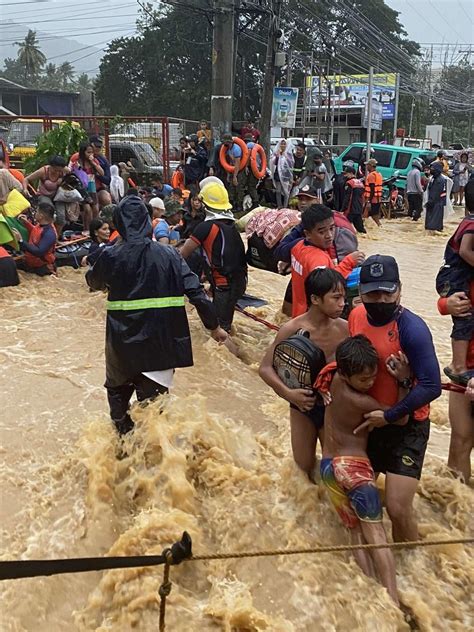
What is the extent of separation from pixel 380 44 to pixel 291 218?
4579cm

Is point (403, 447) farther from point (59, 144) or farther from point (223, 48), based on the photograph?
point (223, 48)

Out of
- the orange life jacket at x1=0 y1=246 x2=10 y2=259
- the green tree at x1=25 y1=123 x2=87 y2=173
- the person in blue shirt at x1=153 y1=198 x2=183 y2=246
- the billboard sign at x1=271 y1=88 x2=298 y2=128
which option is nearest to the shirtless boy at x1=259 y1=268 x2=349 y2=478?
the person in blue shirt at x1=153 y1=198 x2=183 y2=246

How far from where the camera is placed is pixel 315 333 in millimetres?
3742

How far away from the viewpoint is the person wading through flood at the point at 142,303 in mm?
4176

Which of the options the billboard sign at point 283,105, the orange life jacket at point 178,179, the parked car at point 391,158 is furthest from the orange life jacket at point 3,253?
the parked car at point 391,158

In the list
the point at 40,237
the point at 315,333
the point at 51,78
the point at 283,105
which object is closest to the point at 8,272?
the point at 40,237

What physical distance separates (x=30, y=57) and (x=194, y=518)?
86377mm

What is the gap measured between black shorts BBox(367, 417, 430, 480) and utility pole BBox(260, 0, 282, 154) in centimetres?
1412

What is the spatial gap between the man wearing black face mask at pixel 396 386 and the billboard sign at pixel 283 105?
598 inches

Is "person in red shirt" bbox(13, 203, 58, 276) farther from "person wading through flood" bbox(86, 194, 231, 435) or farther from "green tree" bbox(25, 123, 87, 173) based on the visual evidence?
"person wading through flood" bbox(86, 194, 231, 435)

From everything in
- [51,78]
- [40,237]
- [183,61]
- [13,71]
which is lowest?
[40,237]

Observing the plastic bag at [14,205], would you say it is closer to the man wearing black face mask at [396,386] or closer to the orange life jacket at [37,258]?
the orange life jacket at [37,258]

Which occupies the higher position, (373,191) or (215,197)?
(215,197)

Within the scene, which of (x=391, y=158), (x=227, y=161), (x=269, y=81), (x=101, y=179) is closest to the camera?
(x=101, y=179)
